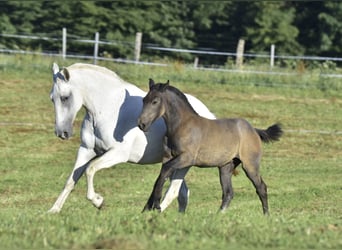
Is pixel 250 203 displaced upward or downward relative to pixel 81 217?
downward

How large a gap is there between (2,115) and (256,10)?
1037 inches

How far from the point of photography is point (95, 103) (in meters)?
11.1

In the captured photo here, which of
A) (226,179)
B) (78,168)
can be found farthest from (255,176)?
(78,168)

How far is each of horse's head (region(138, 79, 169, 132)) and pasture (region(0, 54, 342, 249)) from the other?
3.60 ft

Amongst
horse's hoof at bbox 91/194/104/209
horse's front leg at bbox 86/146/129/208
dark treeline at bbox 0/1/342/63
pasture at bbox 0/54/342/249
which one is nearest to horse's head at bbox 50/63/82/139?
horse's front leg at bbox 86/146/129/208

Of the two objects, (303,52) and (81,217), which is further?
(303,52)

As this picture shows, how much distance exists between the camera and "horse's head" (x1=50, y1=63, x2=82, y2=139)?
10.8 metres

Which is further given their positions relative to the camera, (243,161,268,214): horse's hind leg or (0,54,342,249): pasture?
(243,161,268,214): horse's hind leg

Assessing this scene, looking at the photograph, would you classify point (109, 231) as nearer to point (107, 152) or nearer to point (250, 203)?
point (107, 152)

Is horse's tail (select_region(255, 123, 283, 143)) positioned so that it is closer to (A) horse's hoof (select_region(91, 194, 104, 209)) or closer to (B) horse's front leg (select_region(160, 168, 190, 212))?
(B) horse's front leg (select_region(160, 168, 190, 212))

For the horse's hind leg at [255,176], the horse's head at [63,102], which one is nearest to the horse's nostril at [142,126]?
the horse's head at [63,102]

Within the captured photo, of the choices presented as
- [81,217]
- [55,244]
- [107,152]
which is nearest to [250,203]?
[107,152]

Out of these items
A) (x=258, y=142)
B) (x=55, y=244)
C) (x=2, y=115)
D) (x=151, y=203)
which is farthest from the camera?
(x=2, y=115)

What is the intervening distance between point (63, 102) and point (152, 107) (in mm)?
1300
